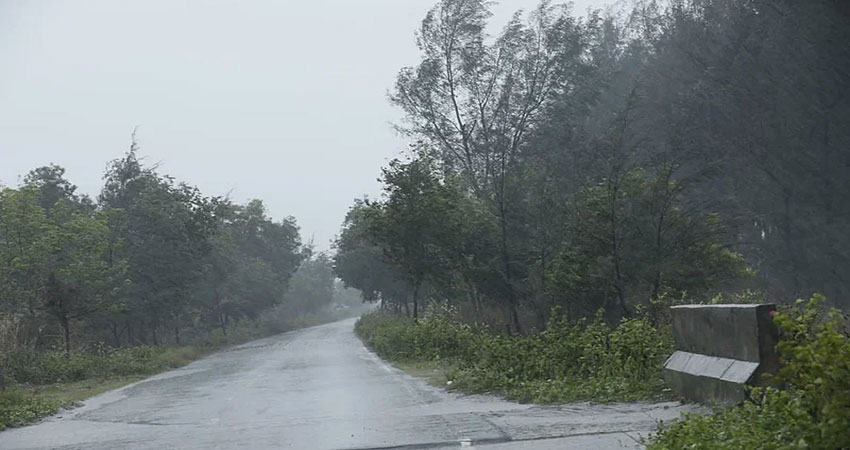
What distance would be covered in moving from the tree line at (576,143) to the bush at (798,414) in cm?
2045

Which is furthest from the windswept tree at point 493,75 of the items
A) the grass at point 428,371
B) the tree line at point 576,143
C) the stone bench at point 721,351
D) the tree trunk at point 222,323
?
the tree trunk at point 222,323

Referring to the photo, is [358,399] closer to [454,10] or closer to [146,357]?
[146,357]

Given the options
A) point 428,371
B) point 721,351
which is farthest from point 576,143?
point 721,351

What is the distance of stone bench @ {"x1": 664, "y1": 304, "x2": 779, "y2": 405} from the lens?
10.8 metres

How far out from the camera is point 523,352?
18750 mm

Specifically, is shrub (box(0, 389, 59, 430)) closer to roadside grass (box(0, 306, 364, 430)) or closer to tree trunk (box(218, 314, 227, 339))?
roadside grass (box(0, 306, 364, 430))

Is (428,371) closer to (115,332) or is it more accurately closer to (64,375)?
(64,375)

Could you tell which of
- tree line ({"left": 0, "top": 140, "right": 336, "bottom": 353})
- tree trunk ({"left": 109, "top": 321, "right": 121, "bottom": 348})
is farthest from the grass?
tree trunk ({"left": 109, "top": 321, "right": 121, "bottom": 348})

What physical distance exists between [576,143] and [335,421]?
28014 millimetres

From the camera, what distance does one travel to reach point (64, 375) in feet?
102

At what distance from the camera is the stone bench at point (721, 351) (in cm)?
1080

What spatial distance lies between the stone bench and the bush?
151 cm

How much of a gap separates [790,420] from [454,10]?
37.1 metres

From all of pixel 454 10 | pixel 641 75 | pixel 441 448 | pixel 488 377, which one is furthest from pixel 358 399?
pixel 641 75
